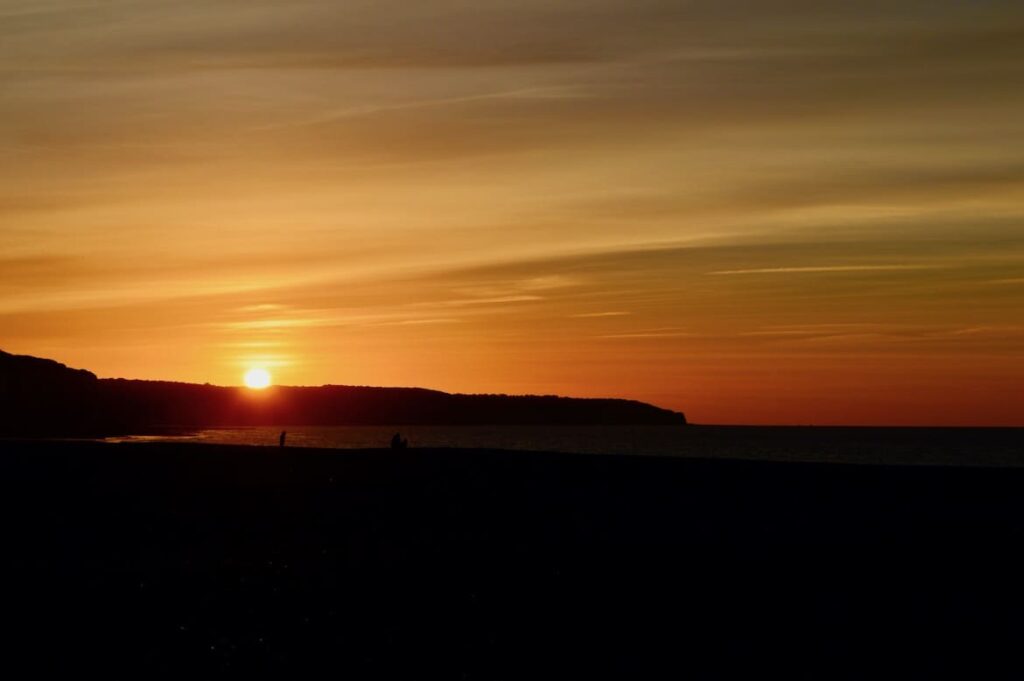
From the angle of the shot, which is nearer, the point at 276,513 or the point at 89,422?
the point at 276,513

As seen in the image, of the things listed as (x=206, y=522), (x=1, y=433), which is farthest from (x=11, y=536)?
(x=1, y=433)

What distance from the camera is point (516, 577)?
2420 centimetres

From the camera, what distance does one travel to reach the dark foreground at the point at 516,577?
1747cm

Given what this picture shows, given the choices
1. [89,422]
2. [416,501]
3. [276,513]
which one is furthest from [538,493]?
[89,422]

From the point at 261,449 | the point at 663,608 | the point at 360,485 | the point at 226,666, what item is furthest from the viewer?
the point at 261,449

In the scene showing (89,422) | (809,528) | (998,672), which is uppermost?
(89,422)

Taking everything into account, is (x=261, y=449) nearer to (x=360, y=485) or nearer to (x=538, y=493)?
(x=360, y=485)

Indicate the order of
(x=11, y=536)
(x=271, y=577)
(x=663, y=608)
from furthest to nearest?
1. (x=11, y=536)
2. (x=271, y=577)
3. (x=663, y=608)

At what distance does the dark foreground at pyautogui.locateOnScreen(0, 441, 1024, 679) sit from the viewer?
17469 mm

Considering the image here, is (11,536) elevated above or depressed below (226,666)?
above

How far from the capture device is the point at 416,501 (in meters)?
38.3

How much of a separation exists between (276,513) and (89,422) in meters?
137

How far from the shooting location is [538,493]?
41.0 meters

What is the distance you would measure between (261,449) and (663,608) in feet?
155
